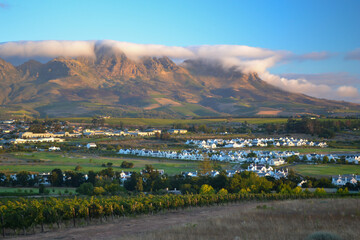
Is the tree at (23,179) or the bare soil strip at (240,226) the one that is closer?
the bare soil strip at (240,226)

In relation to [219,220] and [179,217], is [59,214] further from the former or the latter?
[219,220]

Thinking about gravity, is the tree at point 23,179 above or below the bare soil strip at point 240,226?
below

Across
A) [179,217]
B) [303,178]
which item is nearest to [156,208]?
[179,217]

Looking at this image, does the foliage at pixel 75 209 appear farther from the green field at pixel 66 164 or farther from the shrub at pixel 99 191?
the green field at pixel 66 164

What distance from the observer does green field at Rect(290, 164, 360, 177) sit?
168 ft

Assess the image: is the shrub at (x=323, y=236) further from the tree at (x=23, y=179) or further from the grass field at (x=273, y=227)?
the tree at (x=23, y=179)

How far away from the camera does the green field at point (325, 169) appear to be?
5121 centimetres

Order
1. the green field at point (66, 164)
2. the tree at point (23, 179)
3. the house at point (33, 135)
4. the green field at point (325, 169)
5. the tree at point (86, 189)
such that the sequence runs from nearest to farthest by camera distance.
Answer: the tree at point (86, 189) → the tree at point (23, 179) → the green field at point (325, 169) → the green field at point (66, 164) → the house at point (33, 135)

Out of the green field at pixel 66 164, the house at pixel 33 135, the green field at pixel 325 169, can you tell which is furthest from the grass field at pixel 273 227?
the house at pixel 33 135

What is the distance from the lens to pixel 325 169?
2183 inches

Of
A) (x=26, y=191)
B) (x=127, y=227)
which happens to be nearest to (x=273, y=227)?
(x=127, y=227)

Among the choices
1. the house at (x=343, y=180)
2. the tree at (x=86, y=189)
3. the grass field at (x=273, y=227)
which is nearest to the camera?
the grass field at (x=273, y=227)

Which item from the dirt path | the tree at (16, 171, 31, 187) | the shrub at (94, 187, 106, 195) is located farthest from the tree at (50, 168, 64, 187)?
the dirt path

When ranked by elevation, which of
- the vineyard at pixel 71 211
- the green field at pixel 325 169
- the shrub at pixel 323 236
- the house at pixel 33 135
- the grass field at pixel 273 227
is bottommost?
the house at pixel 33 135
